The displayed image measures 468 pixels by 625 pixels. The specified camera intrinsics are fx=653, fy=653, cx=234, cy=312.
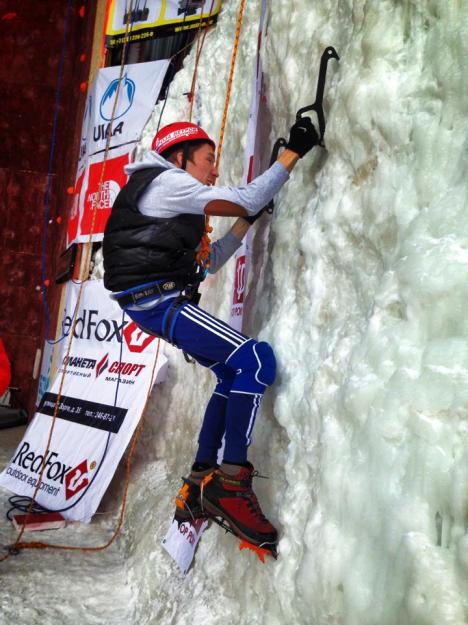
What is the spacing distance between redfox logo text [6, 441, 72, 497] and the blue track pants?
7.95 ft

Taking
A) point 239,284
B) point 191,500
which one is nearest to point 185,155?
point 239,284

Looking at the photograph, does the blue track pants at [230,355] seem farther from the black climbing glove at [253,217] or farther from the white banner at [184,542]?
the white banner at [184,542]

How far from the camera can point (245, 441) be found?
7.95 ft

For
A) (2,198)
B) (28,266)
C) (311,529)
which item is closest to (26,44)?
(2,198)

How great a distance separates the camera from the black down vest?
2.60 meters

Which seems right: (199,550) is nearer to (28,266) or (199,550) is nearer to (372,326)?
(372,326)

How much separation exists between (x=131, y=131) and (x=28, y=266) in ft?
11.8

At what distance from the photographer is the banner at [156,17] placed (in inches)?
193

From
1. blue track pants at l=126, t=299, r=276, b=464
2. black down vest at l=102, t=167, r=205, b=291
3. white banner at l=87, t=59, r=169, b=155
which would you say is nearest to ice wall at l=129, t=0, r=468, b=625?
blue track pants at l=126, t=299, r=276, b=464

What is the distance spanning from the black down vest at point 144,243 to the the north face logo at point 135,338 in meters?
2.06

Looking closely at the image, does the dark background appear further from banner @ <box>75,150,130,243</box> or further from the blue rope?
banner @ <box>75,150,130,243</box>

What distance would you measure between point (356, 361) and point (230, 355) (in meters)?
0.60

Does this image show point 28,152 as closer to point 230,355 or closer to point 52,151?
point 52,151

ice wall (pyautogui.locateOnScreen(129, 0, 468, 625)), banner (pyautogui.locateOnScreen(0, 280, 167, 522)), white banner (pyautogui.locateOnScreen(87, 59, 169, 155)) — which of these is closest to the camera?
ice wall (pyautogui.locateOnScreen(129, 0, 468, 625))
